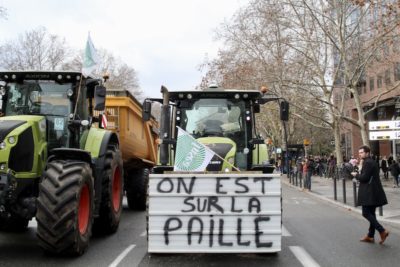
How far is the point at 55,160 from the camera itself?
8.04 m

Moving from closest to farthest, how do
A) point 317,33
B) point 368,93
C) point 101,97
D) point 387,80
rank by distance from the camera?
point 101,97 < point 317,33 < point 387,80 < point 368,93

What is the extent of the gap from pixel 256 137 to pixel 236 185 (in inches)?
95.1

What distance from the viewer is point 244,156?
945 cm

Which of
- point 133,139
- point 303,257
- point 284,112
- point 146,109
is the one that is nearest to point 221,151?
point 284,112

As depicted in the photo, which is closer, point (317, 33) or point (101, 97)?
point (101, 97)

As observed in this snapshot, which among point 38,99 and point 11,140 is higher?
point 38,99

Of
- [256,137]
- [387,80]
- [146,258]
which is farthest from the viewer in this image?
[387,80]

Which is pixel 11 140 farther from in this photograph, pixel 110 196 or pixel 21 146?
pixel 110 196

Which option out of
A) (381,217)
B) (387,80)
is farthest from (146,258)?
(387,80)

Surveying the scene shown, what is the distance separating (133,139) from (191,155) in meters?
5.82

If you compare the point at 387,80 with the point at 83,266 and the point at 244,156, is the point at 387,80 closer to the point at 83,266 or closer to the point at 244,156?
the point at 244,156

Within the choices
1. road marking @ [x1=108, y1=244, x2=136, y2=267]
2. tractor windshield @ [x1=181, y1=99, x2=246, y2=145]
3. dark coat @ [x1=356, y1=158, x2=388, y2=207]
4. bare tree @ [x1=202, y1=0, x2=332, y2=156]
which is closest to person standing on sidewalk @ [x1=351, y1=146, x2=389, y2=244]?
dark coat @ [x1=356, y1=158, x2=388, y2=207]

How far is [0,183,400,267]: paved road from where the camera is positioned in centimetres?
775

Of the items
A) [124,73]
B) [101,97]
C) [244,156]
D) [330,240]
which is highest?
[124,73]
